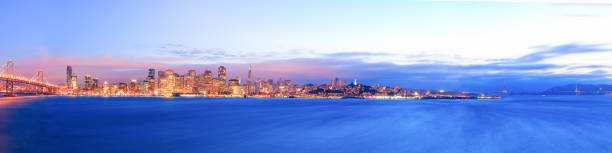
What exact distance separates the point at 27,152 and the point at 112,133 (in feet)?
27.0

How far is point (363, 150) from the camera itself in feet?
70.0

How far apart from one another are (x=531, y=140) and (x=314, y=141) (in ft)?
48.4

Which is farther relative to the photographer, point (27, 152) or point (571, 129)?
point (571, 129)

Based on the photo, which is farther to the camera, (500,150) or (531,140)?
(531,140)

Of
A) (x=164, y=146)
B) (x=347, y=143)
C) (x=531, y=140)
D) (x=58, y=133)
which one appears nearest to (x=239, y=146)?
(x=164, y=146)

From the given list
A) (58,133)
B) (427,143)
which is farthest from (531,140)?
(58,133)

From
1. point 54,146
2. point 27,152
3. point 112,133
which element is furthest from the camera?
point 112,133

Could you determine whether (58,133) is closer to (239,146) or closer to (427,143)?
(239,146)

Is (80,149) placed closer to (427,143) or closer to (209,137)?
(209,137)

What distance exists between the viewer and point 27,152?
61.6 feet

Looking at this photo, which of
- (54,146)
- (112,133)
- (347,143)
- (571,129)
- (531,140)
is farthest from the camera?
(571,129)

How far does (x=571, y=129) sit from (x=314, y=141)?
2503 cm

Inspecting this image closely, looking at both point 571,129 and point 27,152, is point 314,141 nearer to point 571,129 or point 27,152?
point 27,152

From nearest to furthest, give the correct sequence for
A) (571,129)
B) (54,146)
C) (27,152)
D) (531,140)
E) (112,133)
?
1. (27,152)
2. (54,146)
3. (531,140)
4. (112,133)
5. (571,129)
